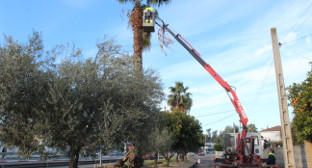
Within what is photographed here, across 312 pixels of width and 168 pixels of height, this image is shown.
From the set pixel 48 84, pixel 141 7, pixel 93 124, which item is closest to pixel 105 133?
pixel 93 124

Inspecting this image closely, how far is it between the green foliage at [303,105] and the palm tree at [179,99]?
26.1 meters

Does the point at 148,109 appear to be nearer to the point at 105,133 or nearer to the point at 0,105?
the point at 105,133

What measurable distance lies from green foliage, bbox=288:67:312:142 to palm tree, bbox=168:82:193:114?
85.7 ft

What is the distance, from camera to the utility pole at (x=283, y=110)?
1041 cm

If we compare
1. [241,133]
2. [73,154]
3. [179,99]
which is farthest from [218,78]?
[179,99]

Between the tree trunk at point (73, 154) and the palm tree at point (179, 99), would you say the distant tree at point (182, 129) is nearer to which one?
the palm tree at point (179, 99)

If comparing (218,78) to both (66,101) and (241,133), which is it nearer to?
(241,133)

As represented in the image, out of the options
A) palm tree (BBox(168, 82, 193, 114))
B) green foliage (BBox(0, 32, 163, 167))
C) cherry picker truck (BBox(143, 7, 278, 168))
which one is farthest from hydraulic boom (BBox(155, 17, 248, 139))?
palm tree (BBox(168, 82, 193, 114))

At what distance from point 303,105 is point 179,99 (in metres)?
28.6

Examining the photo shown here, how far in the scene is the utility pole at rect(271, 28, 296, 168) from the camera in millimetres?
10406

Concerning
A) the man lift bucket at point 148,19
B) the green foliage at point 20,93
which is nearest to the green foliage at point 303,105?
the man lift bucket at point 148,19

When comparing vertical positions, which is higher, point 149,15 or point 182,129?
point 149,15

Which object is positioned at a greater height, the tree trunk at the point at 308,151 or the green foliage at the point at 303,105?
the green foliage at the point at 303,105

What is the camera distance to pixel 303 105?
1365 centimetres
